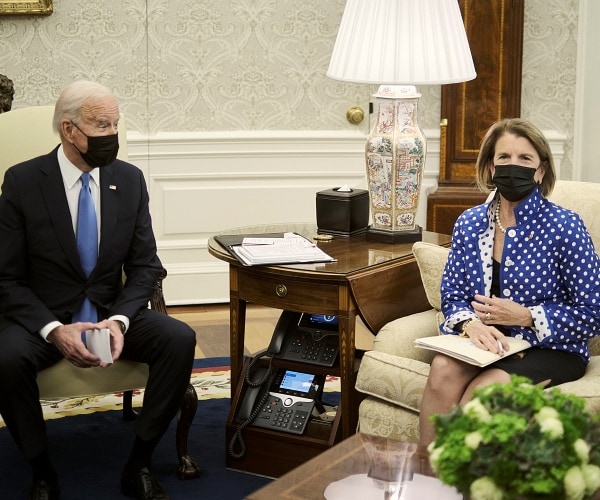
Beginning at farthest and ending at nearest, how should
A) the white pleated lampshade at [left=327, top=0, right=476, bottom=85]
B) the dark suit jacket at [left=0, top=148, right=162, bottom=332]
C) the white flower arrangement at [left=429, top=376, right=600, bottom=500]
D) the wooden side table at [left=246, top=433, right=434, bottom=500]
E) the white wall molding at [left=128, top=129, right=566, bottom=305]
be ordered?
the white wall molding at [left=128, top=129, right=566, bottom=305], the white pleated lampshade at [left=327, top=0, right=476, bottom=85], the dark suit jacket at [left=0, top=148, right=162, bottom=332], the wooden side table at [left=246, top=433, right=434, bottom=500], the white flower arrangement at [left=429, top=376, right=600, bottom=500]

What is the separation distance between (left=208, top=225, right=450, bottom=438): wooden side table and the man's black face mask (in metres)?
0.44

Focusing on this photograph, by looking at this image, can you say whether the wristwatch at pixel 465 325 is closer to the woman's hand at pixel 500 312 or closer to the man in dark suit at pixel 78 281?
the woman's hand at pixel 500 312

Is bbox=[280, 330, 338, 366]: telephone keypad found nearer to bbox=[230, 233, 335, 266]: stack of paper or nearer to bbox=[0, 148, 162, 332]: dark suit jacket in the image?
bbox=[230, 233, 335, 266]: stack of paper

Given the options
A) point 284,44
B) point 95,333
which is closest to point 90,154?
point 95,333

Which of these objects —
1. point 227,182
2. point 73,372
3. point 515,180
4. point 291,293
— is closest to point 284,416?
point 291,293

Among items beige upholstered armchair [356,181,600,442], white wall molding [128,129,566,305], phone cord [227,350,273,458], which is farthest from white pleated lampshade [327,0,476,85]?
white wall molding [128,129,566,305]

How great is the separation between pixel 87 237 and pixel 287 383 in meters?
0.76

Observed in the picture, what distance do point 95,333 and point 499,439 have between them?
1599 millimetres

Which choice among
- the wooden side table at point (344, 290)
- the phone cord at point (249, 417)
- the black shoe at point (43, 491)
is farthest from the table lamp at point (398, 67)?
the black shoe at point (43, 491)

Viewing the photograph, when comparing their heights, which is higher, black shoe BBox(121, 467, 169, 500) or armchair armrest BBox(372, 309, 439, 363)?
armchair armrest BBox(372, 309, 439, 363)

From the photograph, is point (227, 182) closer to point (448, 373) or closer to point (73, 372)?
point (73, 372)

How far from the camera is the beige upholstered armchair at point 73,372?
3.13 m

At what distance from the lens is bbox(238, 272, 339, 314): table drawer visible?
3145mm

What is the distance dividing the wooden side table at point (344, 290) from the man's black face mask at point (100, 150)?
44 centimetres
